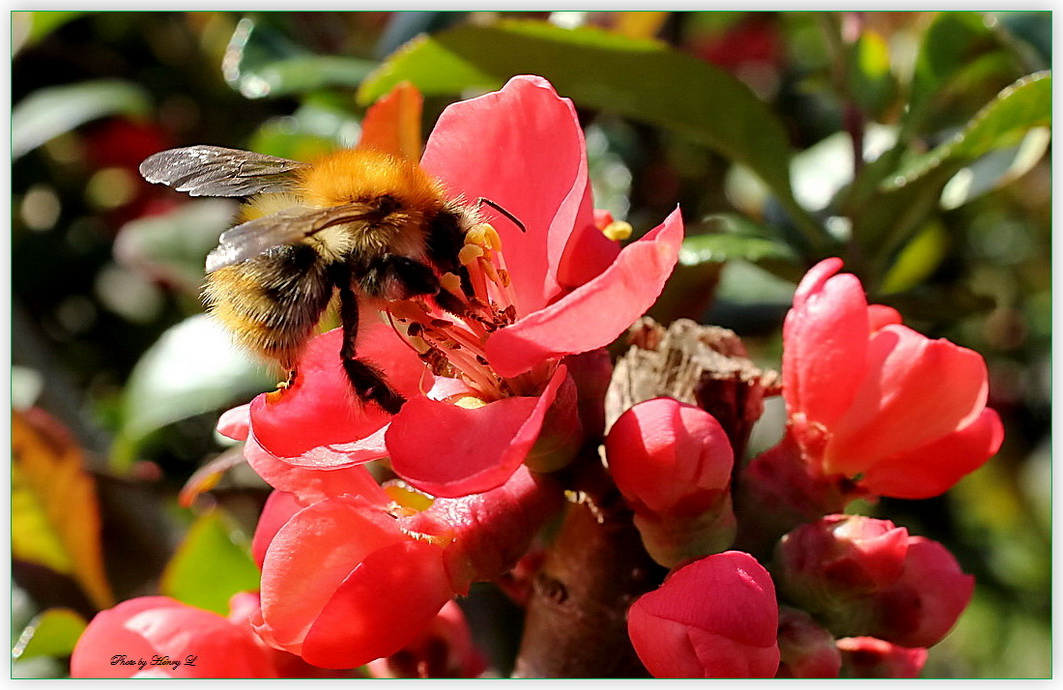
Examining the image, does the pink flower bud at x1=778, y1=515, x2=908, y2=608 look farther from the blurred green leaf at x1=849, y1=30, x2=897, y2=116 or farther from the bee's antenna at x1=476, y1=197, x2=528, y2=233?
the blurred green leaf at x1=849, y1=30, x2=897, y2=116

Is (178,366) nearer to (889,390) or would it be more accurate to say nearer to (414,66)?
(414,66)

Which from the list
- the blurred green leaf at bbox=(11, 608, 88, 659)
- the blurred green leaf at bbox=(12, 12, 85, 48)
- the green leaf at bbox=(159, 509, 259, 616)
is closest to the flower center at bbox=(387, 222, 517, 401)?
the green leaf at bbox=(159, 509, 259, 616)

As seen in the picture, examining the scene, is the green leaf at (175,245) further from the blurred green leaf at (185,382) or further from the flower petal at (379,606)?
the flower petal at (379,606)

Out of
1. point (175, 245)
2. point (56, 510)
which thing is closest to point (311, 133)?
point (175, 245)

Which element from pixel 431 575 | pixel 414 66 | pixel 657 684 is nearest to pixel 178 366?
pixel 414 66

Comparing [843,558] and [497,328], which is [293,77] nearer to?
[497,328]

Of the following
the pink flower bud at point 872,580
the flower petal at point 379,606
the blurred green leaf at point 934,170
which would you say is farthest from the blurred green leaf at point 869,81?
the flower petal at point 379,606
